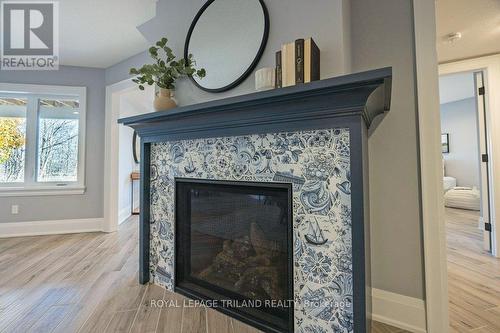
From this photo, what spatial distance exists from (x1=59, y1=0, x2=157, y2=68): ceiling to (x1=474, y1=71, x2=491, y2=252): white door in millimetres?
3604

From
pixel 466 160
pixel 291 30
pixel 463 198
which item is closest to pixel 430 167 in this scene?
pixel 291 30

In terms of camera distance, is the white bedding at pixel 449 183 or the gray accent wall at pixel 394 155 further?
the white bedding at pixel 449 183

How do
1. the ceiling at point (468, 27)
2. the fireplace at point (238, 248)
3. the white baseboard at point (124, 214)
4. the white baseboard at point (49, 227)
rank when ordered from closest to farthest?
the fireplace at point (238, 248) → the ceiling at point (468, 27) → the white baseboard at point (49, 227) → the white baseboard at point (124, 214)

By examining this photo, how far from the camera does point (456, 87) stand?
507 centimetres

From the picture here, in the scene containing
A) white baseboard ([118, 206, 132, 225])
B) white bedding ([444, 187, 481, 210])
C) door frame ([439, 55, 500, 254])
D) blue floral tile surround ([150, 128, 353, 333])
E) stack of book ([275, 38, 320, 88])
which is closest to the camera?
blue floral tile surround ([150, 128, 353, 333])

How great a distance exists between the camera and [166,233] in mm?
1981

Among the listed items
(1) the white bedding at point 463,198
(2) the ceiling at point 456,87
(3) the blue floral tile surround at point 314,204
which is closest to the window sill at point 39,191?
(3) the blue floral tile surround at point 314,204

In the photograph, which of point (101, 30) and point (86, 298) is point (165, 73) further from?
point (86, 298)

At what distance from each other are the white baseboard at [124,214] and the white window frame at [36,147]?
76 cm

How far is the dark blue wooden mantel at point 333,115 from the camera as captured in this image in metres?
1.11

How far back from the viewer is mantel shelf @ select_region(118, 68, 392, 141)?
107cm

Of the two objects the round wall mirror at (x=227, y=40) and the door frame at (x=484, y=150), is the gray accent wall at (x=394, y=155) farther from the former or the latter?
the door frame at (x=484, y=150)

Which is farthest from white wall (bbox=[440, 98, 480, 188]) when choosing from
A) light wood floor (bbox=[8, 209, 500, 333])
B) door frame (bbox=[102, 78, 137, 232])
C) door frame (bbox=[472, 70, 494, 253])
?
door frame (bbox=[102, 78, 137, 232])

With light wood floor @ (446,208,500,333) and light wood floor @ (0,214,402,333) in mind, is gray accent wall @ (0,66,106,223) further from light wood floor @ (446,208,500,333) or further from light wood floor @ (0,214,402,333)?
light wood floor @ (446,208,500,333)
